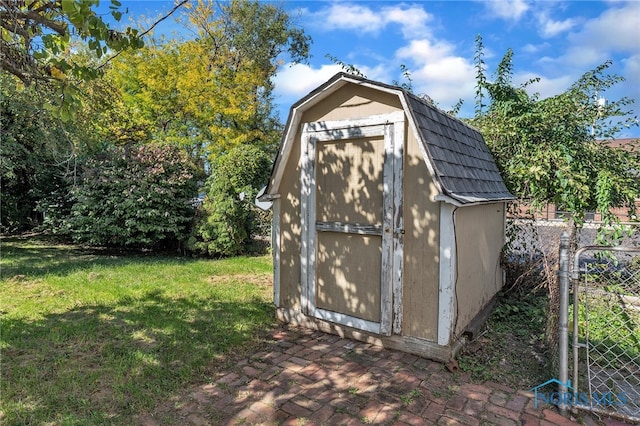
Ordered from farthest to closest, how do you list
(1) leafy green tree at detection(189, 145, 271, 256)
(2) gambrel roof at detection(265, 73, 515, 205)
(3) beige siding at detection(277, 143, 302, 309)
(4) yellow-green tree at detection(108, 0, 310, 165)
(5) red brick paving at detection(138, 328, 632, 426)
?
(4) yellow-green tree at detection(108, 0, 310, 165)
(1) leafy green tree at detection(189, 145, 271, 256)
(3) beige siding at detection(277, 143, 302, 309)
(2) gambrel roof at detection(265, 73, 515, 205)
(5) red brick paving at detection(138, 328, 632, 426)

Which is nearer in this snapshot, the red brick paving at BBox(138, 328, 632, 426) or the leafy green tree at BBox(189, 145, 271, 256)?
the red brick paving at BBox(138, 328, 632, 426)

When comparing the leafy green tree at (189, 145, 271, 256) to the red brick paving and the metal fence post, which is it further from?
the metal fence post

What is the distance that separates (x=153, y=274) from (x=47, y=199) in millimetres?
5660

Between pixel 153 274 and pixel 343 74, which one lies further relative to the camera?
pixel 153 274

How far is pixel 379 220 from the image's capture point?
384cm

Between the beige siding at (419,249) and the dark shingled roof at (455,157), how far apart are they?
0.54ft

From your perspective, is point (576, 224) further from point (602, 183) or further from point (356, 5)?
point (356, 5)

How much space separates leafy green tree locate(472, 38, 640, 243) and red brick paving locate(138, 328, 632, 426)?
3.40m

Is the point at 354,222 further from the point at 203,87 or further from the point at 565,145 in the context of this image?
the point at 203,87

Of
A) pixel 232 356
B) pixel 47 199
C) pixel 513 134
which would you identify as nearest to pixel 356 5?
pixel 513 134

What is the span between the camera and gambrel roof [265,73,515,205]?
11.4 ft

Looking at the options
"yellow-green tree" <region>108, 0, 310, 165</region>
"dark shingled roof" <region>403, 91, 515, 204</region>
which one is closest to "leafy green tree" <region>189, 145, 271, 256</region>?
"yellow-green tree" <region>108, 0, 310, 165</region>

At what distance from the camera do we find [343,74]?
12.5 ft

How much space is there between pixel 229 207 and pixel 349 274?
17.7 ft
